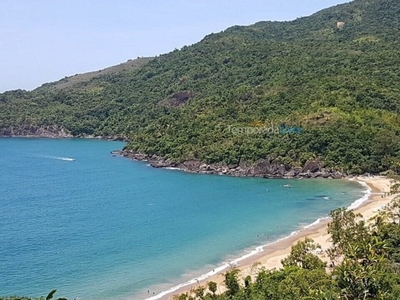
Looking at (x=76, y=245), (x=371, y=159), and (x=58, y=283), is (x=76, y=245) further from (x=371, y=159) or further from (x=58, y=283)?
(x=371, y=159)

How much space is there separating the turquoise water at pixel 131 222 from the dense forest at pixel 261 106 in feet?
26.1

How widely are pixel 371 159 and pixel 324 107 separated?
16807mm

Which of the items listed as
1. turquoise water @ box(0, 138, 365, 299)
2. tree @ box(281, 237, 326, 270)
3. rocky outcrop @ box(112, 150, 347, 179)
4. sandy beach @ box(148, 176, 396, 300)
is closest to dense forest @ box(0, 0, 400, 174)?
rocky outcrop @ box(112, 150, 347, 179)

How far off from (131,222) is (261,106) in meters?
56.1

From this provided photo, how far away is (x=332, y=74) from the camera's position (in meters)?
121

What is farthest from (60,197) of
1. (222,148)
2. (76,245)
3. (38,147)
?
(38,147)

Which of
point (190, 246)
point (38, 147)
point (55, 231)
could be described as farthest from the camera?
point (38, 147)

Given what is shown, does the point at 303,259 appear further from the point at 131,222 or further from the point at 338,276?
the point at 131,222

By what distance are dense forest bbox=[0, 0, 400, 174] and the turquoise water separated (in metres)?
7.96

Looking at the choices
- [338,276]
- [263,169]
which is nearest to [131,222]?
[263,169]

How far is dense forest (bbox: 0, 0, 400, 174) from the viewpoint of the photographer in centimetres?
9188

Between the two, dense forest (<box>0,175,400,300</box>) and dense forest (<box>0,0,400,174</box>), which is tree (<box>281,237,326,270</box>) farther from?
dense forest (<box>0,0,400,174</box>)

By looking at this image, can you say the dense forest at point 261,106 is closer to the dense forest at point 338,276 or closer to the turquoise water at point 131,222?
the turquoise water at point 131,222

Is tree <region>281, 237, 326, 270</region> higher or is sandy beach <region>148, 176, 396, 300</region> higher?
tree <region>281, 237, 326, 270</region>
